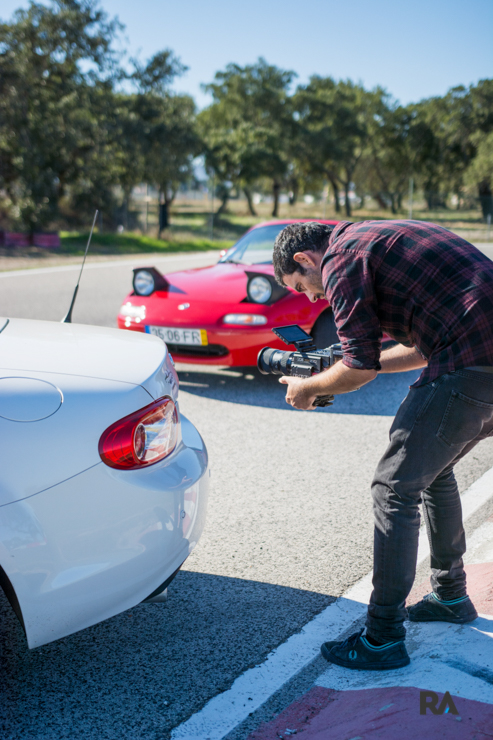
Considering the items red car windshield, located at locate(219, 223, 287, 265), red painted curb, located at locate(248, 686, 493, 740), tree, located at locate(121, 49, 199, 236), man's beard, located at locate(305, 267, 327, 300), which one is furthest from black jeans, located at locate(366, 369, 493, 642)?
tree, located at locate(121, 49, 199, 236)

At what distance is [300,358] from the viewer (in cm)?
251

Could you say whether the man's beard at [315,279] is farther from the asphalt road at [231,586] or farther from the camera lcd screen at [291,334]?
the asphalt road at [231,586]

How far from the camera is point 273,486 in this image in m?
3.90

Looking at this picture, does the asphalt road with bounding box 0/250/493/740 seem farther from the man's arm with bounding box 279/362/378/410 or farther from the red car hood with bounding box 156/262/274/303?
the red car hood with bounding box 156/262/274/303

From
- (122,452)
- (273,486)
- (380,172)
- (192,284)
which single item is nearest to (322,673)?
(122,452)

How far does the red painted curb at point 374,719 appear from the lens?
6.39ft

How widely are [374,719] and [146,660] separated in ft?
2.67

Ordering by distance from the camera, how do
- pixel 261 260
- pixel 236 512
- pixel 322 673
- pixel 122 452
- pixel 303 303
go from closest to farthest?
pixel 122 452
pixel 322 673
pixel 236 512
pixel 303 303
pixel 261 260

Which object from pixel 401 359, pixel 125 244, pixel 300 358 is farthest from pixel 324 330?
pixel 125 244

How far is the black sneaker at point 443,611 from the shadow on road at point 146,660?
1.20ft

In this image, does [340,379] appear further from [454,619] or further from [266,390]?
[266,390]

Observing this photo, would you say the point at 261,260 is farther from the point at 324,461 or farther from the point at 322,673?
the point at 322,673

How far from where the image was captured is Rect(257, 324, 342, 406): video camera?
2.43 metres

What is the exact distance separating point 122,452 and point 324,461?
2.43m
